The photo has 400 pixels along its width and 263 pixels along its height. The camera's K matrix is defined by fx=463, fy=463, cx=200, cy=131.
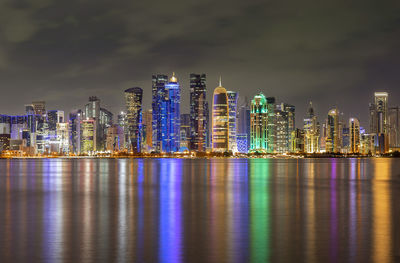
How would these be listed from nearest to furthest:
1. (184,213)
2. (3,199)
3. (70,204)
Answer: (184,213), (70,204), (3,199)

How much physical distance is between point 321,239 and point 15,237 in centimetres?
1382

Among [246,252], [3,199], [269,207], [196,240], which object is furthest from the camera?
[3,199]

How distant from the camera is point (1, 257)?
56.0 feet

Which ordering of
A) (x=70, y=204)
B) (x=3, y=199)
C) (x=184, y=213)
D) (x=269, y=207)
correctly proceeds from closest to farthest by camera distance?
(x=184, y=213)
(x=269, y=207)
(x=70, y=204)
(x=3, y=199)

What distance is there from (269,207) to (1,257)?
2057 cm

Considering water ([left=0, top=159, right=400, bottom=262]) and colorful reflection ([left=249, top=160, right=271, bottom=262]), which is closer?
colorful reflection ([left=249, top=160, right=271, bottom=262])

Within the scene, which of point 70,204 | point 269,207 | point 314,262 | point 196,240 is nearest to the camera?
point 314,262

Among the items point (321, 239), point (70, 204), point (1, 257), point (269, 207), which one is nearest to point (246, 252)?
point (321, 239)

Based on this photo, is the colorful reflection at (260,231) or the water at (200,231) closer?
the colorful reflection at (260,231)

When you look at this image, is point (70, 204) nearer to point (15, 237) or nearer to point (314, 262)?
point (15, 237)

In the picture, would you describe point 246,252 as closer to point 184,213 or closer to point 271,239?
point 271,239

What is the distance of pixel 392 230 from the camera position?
2284 centimetres

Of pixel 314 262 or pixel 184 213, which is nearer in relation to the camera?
pixel 314 262

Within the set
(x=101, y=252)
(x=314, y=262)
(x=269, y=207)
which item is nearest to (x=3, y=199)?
(x=269, y=207)
